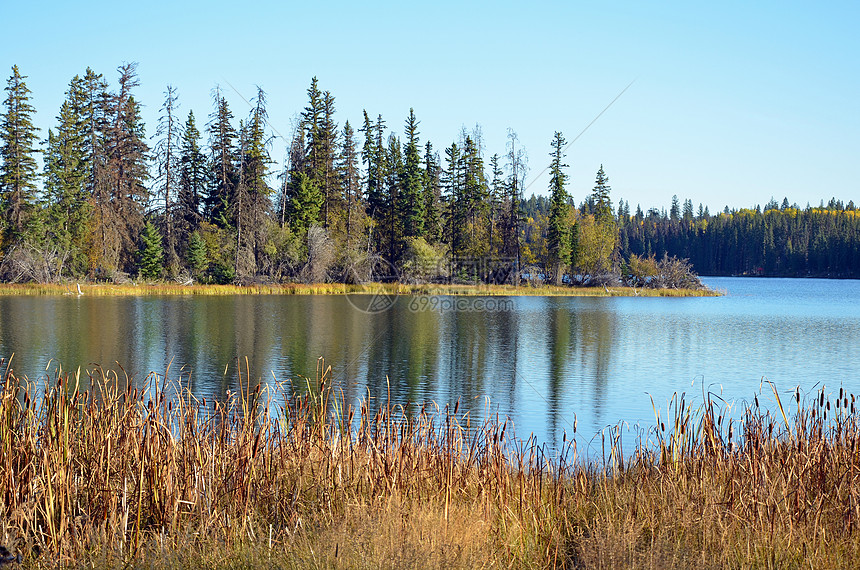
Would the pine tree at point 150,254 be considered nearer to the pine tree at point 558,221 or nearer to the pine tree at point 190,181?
the pine tree at point 190,181

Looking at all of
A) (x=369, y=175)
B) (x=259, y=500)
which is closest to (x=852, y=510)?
(x=259, y=500)

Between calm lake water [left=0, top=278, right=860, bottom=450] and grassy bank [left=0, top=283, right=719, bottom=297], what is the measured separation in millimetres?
4998

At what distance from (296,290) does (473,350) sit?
99.4 feet

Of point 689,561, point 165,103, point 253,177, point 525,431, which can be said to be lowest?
point 525,431

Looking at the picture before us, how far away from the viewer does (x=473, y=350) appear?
2389cm

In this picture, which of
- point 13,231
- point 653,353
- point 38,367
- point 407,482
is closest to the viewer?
point 407,482

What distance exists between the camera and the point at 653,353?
23969 mm

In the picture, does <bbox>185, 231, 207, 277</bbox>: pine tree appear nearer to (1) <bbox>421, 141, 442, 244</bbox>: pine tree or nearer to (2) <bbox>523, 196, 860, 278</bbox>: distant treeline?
(1) <bbox>421, 141, 442, 244</bbox>: pine tree

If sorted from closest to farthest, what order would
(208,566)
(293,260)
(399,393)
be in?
(208,566) < (399,393) < (293,260)

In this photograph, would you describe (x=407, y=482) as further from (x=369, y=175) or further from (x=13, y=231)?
(x=369, y=175)

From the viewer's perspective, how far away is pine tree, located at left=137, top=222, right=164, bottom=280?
50562 millimetres

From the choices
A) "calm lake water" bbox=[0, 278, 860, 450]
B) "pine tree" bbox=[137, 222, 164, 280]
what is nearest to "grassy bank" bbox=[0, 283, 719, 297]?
"pine tree" bbox=[137, 222, 164, 280]

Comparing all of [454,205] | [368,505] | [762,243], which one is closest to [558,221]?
[454,205]

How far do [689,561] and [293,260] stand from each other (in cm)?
5148
